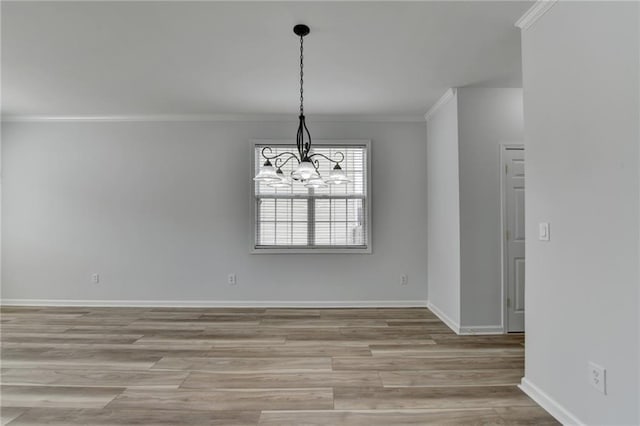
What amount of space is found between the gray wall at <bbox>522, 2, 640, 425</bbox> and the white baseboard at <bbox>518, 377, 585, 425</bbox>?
22 millimetres

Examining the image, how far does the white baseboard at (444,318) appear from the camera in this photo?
368cm

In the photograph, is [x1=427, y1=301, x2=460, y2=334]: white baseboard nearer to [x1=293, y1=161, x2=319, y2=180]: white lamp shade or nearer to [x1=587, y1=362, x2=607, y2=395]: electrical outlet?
[x1=587, y1=362, x2=607, y2=395]: electrical outlet

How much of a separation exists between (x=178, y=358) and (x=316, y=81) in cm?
297

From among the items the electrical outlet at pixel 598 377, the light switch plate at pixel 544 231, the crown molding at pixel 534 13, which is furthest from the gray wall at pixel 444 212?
the electrical outlet at pixel 598 377

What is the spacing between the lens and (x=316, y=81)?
3568 mm

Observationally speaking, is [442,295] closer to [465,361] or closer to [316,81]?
[465,361]

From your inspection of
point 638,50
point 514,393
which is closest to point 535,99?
point 638,50

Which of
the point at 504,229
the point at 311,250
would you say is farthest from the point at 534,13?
the point at 311,250

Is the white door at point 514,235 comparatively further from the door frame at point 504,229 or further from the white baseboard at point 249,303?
the white baseboard at point 249,303

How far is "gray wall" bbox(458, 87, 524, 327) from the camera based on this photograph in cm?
364

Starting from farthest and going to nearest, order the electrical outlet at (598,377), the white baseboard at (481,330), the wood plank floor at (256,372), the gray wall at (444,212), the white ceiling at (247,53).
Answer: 1. the gray wall at (444,212)
2. the white baseboard at (481,330)
3. the white ceiling at (247,53)
4. the wood plank floor at (256,372)
5. the electrical outlet at (598,377)

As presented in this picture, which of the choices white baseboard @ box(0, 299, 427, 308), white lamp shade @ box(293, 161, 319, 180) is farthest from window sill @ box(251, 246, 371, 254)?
white lamp shade @ box(293, 161, 319, 180)

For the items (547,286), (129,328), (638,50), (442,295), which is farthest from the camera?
(442,295)

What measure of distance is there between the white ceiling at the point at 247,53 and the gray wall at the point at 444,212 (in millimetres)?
401
